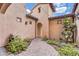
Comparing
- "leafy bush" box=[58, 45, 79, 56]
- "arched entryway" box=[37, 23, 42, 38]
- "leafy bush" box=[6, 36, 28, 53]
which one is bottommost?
"leafy bush" box=[58, 45, 79, 56]

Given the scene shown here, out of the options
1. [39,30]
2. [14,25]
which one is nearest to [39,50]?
[39,30]

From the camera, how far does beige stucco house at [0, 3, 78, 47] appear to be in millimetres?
2618

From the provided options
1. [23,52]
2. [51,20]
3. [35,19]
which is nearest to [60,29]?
[51,20]

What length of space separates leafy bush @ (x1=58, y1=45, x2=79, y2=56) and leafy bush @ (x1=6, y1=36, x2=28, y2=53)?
43 cm

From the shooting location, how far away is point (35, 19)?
2.67m

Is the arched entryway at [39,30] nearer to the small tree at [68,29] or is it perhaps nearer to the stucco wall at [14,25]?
the stucco wall at [14,25]

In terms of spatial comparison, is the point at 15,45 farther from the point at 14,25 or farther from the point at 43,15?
the point at 43,15

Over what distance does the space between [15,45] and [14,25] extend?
234 millimetres

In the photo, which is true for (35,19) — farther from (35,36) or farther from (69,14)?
(69,14)

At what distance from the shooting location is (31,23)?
269 cm

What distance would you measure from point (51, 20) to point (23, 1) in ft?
1.30

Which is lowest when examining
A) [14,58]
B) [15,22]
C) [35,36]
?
[14,58]

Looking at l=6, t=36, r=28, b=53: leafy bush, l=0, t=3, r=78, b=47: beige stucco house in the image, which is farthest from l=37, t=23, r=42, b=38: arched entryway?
l=6, t=36, r=28, b=53: leafy bush

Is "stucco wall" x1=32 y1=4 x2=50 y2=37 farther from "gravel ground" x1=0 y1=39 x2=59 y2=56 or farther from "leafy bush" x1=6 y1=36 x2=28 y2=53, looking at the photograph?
"leafy bush" x1=6 y1=36 x2=28 y2=53
